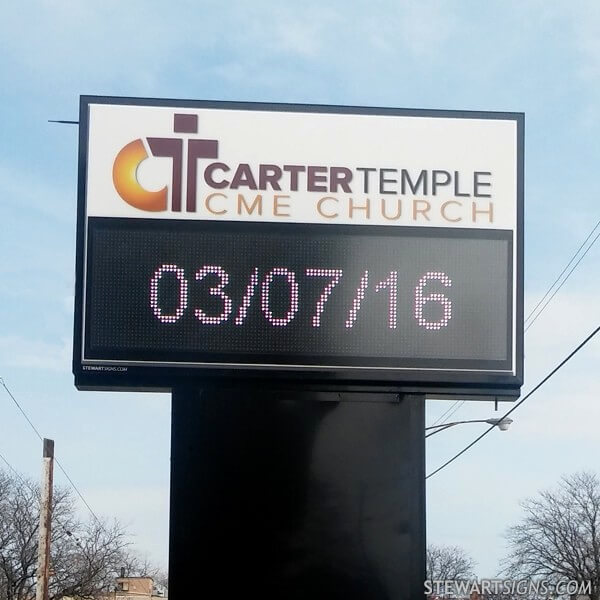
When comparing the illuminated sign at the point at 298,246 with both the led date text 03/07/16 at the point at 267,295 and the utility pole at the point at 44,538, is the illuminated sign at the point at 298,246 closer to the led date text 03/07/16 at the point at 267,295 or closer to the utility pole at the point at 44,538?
the led date text 03/07/16 at the point at 267,295

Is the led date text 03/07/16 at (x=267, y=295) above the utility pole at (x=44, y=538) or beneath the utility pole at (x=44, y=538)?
above

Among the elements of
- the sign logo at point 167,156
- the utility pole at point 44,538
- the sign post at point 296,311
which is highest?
the sign logo at point 167,156

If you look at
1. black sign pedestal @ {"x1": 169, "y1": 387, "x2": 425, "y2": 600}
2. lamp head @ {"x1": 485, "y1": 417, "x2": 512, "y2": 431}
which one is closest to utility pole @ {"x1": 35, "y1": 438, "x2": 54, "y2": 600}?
lamp head @ {"x1": 485, "y1": 417, "x2": 512, "y2": 431}

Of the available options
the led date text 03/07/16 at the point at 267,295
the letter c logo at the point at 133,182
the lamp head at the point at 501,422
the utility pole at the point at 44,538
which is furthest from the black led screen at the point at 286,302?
the utility pole at the point at 44,538

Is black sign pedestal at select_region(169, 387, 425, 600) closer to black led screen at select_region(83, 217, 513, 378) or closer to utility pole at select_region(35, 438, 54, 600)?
black led screen at select_region(83, 217, 513, 378)

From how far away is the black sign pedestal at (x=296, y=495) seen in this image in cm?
675

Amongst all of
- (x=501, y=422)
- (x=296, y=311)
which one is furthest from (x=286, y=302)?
(x=501, y=422)

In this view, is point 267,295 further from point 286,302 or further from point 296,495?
point 296,495

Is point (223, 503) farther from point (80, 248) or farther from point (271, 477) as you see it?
point (80, 248)

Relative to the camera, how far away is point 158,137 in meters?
7.16

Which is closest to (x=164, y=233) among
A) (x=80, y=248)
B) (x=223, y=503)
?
(x=80, y=248)

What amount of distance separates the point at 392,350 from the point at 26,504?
4274 cm

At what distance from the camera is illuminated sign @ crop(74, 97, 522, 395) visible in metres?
6.78

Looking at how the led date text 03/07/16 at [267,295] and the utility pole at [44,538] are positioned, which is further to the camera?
the utility pole at [44,538]
